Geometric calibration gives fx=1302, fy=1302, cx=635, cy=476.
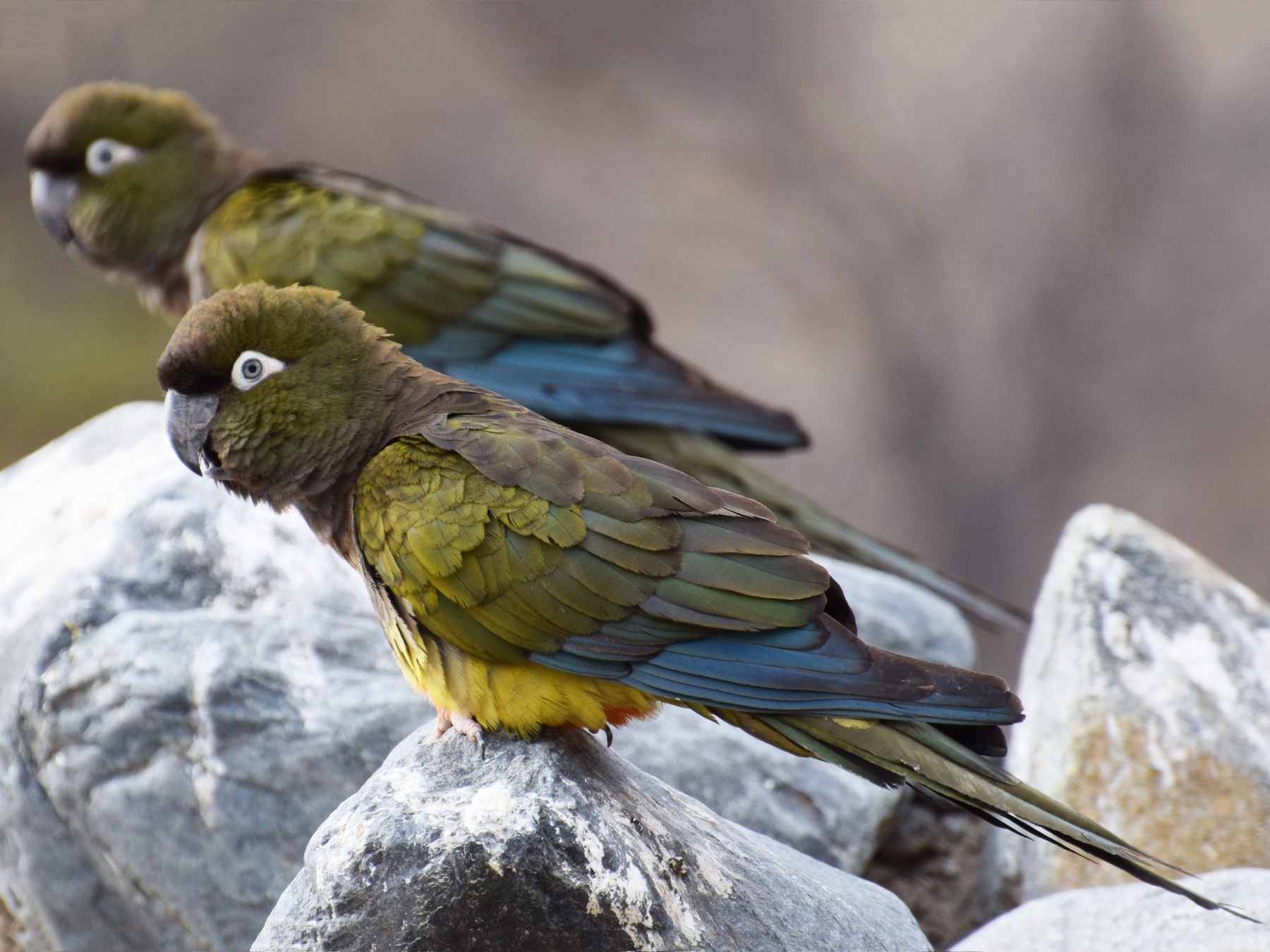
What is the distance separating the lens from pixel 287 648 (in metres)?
3.59

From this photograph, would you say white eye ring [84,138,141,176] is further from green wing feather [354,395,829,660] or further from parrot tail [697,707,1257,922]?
parrot tail [697,707,1257,922]

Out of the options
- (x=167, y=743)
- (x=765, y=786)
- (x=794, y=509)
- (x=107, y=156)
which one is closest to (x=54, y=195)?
(x=107, y=156)

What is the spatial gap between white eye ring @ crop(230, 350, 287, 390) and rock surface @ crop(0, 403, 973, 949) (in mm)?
928

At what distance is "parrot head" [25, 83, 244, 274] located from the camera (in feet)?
16.5

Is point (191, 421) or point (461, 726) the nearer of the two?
point (461, 726)

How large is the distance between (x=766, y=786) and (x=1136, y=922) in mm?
1127

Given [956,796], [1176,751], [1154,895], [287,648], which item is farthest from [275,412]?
[1176,751]

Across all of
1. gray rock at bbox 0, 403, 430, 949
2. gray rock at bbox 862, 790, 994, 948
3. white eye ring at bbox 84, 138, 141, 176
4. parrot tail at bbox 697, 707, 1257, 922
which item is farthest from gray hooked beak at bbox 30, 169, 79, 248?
gray rock at bbox 862, 790, 994, 948

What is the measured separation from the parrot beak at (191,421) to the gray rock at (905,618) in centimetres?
220

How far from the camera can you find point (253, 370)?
9.57 feet

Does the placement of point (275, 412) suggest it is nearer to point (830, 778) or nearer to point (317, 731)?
point (317, 731)

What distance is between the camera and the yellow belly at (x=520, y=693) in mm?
2719

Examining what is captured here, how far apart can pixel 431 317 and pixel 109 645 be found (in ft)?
6.20

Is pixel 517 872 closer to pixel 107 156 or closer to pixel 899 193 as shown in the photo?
pixel 107 156
